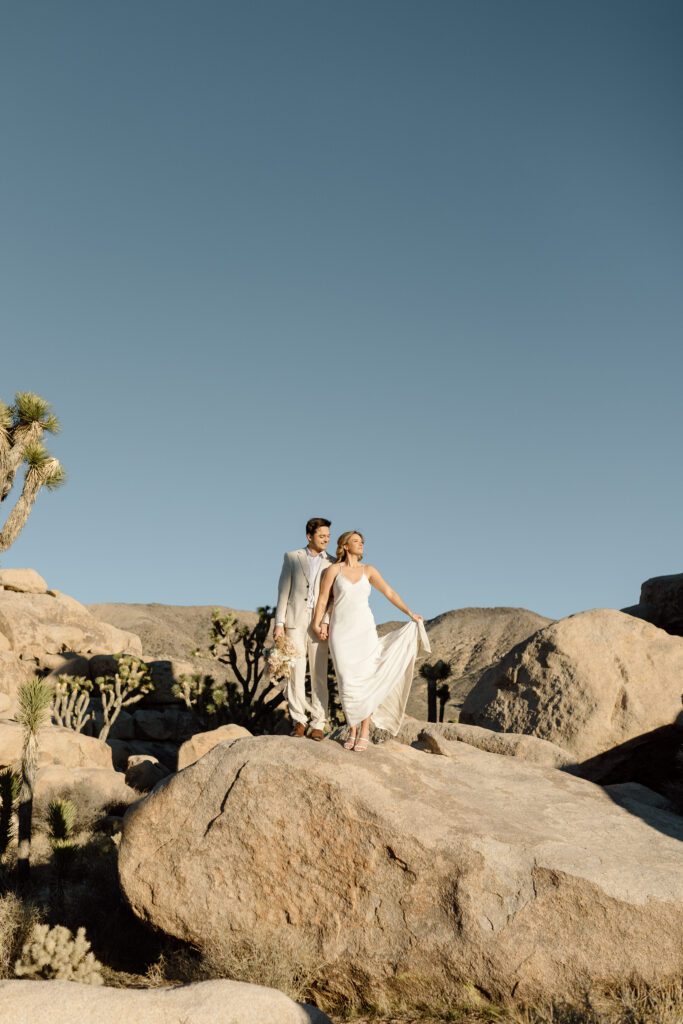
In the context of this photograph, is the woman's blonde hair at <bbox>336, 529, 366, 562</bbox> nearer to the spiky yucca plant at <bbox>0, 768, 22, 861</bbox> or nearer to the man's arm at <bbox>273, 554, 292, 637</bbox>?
the man's arm at <bbox>273, 554, 292, 637</bbox>

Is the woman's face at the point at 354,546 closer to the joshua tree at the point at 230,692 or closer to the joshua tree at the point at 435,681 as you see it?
the joshua tree at the point at 230,692

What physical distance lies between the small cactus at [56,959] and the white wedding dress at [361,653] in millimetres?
2868

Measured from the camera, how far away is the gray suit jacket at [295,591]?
902cm

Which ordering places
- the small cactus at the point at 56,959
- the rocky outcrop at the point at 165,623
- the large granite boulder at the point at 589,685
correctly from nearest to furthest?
the small cactus at the point at 56,959, the large granite boulder at the point at 589,685, the rocky outcrop at the point at 165,623

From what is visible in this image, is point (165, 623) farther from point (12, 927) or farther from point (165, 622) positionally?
point (12, 927)

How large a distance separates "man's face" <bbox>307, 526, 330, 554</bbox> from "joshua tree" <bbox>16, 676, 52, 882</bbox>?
12.1 ft

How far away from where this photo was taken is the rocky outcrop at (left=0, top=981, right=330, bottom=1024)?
178 inches

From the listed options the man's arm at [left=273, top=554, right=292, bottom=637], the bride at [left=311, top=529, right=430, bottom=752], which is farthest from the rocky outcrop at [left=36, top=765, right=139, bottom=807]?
the bride at [left=311, top=529, right=430, bottom=752]

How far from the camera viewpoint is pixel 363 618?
8.40 metres

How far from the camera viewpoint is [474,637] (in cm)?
5447

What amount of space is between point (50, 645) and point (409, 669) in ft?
60.7

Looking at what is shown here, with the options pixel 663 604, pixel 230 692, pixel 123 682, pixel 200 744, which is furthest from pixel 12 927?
pixel 123 682

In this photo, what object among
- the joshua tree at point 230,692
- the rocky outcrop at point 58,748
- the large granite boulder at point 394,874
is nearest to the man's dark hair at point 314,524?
the large granite boulder at point 394,874

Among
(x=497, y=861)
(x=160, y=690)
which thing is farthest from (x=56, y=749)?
(x=497, y=861)
